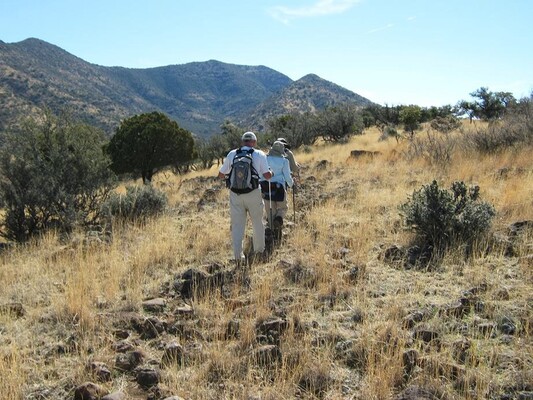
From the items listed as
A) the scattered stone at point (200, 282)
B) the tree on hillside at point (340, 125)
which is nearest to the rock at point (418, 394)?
the scattered stone at point (200, 282)

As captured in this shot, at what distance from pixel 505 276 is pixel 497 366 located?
6.01 feet

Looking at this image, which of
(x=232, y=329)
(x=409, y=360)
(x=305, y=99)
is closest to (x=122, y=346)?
(x=232, y=329)

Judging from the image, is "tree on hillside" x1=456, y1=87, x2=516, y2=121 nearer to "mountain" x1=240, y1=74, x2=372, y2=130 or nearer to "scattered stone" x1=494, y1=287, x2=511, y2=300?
"scattered stone" x1=494, y1=287, x2=511, y2=300

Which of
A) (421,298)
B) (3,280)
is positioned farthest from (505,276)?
(3,280)

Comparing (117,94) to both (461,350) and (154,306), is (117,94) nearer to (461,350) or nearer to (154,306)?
(154,306)

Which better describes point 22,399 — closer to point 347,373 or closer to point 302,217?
point 347,373

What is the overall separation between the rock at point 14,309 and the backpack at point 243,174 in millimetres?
3059

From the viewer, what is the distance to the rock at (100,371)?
3.44m

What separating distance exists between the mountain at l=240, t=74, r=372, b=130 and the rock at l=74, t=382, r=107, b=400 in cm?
8889

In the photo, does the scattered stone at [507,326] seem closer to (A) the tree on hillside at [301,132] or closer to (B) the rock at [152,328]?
(B) the rock at [152,328]

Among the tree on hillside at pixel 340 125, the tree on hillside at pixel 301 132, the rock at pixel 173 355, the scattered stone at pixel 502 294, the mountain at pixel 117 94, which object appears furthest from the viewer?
the mountain at pixel 117 94

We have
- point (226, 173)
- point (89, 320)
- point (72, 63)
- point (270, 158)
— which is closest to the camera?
point (89, 320)

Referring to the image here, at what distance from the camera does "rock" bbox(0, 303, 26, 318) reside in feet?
15.3

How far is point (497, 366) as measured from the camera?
332 centimetres
